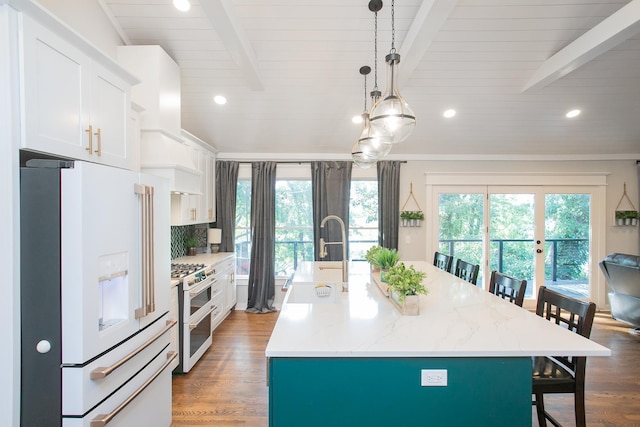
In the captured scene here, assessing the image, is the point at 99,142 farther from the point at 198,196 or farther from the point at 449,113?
the point at 449,113

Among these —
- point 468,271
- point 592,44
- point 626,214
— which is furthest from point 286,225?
point 626,214

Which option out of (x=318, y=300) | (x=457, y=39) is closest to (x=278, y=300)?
(x=318, y=300)

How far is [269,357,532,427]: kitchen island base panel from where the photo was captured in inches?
Result: 52.1

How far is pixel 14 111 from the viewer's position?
1251 millimetres

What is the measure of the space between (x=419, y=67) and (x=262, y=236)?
2972 millimetres

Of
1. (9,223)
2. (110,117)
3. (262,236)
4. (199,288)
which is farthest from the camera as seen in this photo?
(262,236)

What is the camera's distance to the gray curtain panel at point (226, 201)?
4676 mm

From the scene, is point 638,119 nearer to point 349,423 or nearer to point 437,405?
point 437,405

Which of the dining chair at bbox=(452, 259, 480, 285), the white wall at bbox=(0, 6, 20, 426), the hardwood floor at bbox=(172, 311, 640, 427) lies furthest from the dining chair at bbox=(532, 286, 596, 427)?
the white wall at bbox=(0, 6, 20, 426)

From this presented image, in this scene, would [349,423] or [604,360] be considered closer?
[349,423]

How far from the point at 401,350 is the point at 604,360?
3.22 meters

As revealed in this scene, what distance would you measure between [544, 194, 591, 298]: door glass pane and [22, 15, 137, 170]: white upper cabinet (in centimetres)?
548

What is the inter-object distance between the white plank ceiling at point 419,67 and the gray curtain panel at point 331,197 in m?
0.36

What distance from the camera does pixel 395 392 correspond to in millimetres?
1327
